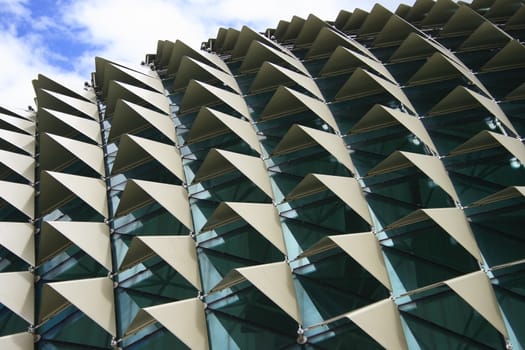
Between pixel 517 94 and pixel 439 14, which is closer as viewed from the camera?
pixel 517 94

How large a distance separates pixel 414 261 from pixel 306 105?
357 inches

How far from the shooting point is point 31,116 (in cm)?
2919

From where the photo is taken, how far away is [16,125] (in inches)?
1051

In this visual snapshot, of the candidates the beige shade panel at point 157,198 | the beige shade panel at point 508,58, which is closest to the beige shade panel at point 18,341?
the beige shade panel at point 157,198

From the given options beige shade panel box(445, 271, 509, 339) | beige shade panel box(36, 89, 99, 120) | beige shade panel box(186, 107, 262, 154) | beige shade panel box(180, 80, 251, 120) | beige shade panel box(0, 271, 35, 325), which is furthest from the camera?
beige shade panel box(36, 89, 99, 120)

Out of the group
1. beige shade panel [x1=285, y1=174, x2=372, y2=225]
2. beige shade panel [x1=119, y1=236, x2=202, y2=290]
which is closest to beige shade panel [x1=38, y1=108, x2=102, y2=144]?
beige shade panel [x1=119, y1=236, x2=202, y2=290]

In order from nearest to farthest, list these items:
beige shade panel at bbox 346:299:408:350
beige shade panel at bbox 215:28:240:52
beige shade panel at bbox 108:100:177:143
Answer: beige shade panel at bbox 346:299:408:350 → beige shade panel at bbox 108:100:177:143 → beige shade panel at bbox 215:28:240:52

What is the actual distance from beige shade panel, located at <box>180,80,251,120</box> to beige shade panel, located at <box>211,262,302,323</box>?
10390 millimetres

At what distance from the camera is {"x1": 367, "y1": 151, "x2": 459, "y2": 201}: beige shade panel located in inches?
645

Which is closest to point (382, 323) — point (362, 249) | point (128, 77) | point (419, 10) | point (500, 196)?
point (362, 249)

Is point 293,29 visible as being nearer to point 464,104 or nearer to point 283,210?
point 464,104

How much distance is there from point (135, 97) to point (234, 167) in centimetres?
894

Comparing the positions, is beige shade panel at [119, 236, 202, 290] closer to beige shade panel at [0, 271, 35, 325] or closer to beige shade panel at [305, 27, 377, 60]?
beige shade panel at [0, 271, 35, 325]

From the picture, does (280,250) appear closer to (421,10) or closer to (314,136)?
(314,136)
